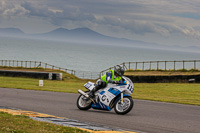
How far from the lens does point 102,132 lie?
8.35 metres

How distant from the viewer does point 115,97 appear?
11844mm

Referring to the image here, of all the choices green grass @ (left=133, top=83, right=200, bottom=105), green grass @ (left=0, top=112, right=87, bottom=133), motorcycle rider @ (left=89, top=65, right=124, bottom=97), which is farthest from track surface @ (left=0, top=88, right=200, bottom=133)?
green grass @ (left=133, top=83, right=200, bottom=105)

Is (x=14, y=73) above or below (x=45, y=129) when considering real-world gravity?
above

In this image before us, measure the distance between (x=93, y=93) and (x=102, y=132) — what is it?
405 centimetres

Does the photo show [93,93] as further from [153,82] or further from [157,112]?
[153,82]

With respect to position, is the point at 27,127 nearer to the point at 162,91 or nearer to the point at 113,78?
the point at 113,78

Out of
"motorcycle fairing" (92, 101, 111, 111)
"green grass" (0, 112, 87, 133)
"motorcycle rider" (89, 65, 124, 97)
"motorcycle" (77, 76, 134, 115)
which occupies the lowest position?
"green grass" (0, 112, 87, 133)

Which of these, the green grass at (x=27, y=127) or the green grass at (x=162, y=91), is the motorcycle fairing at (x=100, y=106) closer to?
the green grass at (x=27, y=127)

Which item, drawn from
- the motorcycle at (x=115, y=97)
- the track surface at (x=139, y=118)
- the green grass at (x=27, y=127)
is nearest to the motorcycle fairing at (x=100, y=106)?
the motorcycle at (x=115, y=97)

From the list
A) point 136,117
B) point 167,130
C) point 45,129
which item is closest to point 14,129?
point 45,129

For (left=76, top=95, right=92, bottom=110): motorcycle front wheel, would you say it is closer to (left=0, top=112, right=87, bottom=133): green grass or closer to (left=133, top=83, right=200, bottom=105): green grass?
(left=0, top=112, right=87, bottom=133): green grass

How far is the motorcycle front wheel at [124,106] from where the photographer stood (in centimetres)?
1143

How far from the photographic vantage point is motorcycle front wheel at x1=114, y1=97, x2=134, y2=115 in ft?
37.5

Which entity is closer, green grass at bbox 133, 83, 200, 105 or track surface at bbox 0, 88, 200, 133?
track surface at bbox 0, 88, 200, 133
